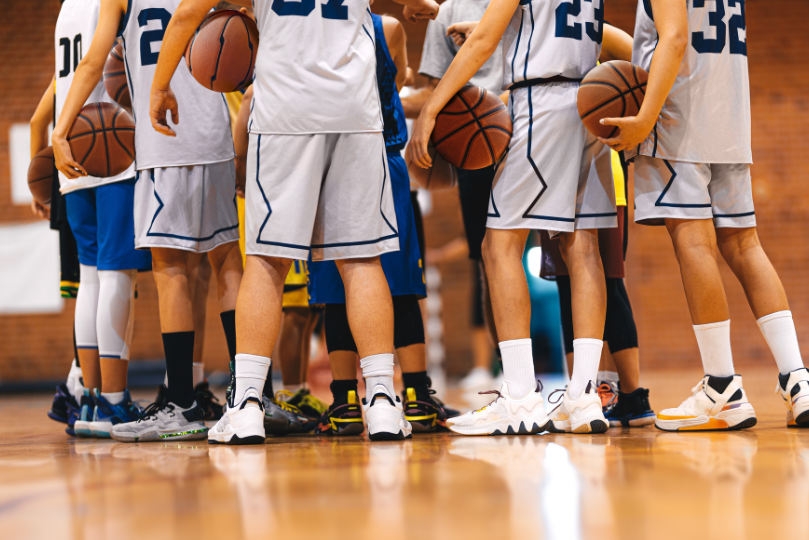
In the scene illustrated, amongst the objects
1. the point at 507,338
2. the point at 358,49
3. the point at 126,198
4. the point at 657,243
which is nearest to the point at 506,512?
the point at 507,338

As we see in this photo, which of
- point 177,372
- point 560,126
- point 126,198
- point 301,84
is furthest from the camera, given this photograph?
point 126,198

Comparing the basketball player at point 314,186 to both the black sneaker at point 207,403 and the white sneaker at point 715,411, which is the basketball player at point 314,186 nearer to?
the white sneaker at point 715,411

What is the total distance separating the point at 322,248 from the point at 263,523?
48.8 inches

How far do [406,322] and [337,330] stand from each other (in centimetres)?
27

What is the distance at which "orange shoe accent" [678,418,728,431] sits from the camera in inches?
85.8

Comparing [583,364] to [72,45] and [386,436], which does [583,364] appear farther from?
[72,45]

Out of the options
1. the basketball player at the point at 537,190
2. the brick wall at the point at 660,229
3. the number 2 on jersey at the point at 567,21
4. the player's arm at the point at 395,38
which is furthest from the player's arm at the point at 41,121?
the brick wall at the point at 660,229

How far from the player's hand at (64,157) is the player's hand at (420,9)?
1.38 m

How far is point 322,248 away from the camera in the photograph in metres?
2.20

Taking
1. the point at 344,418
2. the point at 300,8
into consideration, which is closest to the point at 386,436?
the point at 344,418

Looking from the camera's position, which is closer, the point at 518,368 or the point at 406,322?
the point at 518,368

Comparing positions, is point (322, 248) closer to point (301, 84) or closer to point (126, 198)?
point (301, 84)

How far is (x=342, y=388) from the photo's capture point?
8.07 ft

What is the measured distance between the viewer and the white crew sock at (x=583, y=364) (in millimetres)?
2160
